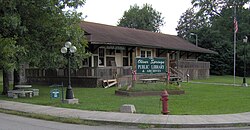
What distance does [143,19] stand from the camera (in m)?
79.9

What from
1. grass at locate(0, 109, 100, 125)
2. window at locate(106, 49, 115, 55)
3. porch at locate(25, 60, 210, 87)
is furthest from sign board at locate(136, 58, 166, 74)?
window at locate(106, 49, 115, 55)

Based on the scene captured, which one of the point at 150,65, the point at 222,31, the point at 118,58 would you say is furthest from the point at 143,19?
the point at 150,65

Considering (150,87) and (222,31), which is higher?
(222,31)

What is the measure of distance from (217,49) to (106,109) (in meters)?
46.9

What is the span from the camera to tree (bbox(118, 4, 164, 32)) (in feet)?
258

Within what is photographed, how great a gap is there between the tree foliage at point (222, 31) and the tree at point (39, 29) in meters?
39.5

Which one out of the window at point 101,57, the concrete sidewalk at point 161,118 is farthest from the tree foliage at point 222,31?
the concrete sidewalk at point 161,118

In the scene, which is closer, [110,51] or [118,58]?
[110,51]

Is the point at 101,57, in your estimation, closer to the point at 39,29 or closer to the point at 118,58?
the point at 118,58

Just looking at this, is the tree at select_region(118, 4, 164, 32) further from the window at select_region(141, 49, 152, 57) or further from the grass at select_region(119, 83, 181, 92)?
the grass at select_region(119, 83, 181, 92)

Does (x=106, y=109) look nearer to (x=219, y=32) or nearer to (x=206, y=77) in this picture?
(x=206, y=77)

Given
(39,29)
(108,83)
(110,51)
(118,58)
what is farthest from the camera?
(118,58)

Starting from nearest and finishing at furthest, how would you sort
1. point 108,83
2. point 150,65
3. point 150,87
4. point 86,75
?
point 150,87, point 150,65, point 108,83, point 86,75

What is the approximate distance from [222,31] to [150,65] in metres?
45.7
